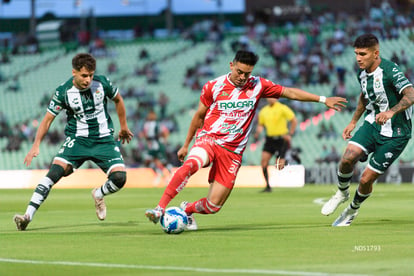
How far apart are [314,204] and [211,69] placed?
92.2ft

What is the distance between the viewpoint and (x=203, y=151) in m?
11.1

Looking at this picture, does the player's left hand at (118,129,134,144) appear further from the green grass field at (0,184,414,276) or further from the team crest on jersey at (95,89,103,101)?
the green grass field at (0,184,414,276)

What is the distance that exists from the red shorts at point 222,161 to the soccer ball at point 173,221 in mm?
807

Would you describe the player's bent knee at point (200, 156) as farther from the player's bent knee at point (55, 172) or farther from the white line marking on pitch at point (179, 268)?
the white line marking on pitch at point (179, 268)

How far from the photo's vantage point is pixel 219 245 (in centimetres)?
951

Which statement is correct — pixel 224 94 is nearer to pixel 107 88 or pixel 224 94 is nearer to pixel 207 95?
pixel 207 95

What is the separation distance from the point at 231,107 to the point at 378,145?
6.55 feet

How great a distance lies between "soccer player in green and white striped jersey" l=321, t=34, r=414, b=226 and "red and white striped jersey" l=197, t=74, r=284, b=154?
1.17m

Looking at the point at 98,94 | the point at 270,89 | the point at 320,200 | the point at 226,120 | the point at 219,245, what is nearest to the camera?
the point at 219,245

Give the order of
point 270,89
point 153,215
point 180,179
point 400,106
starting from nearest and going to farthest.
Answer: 1. point 153,215
2. point 180,179
3. point 400,106
4. point 270,89

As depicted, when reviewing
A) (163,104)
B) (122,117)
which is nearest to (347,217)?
(122,117)

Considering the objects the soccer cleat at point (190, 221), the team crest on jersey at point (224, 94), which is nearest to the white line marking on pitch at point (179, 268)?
the soccer cleat at point (190, 221)

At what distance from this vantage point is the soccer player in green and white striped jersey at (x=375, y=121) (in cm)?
1158

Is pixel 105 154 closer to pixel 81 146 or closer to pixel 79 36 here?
pixel 81 146
